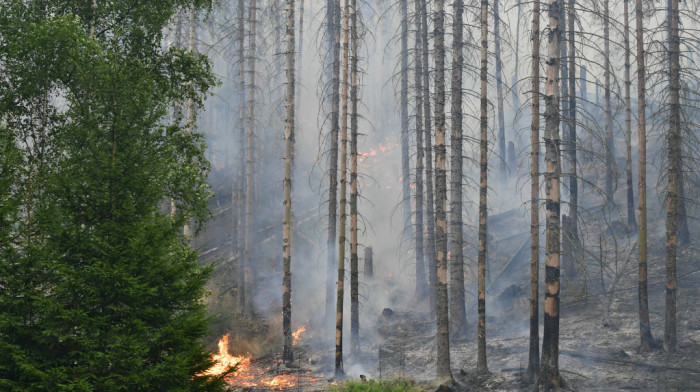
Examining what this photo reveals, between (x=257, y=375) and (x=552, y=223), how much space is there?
1012 cm

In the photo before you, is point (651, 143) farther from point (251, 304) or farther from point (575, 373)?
point (251, 304)

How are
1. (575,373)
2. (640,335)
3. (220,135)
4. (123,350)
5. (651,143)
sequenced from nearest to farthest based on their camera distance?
(123,350)
(575,373)
(640,335)
(651,143)
(220,135)

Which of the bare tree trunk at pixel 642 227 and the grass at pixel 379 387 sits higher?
the bare tree trunk at pixel 642 227

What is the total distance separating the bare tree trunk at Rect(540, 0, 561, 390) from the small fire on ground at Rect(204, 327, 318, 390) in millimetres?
6848

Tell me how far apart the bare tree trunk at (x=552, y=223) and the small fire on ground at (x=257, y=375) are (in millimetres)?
6848

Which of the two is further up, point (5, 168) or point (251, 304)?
point (5, 168)

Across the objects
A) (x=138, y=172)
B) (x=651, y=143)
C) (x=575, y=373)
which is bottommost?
(x=575, y=373)

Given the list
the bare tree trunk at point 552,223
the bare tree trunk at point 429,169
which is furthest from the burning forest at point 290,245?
the bare tree trunk at point 429,169

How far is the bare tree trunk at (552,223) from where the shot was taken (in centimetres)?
1248

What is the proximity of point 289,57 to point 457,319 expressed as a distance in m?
11.0

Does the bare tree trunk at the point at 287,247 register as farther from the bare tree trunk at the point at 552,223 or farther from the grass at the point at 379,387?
the bare tree trunk at the point at 552,223

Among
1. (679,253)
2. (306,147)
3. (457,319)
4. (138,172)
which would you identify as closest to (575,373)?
(457,319)

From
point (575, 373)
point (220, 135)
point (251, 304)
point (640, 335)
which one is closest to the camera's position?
point (575, 373)

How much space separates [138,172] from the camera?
7512 millimetres
